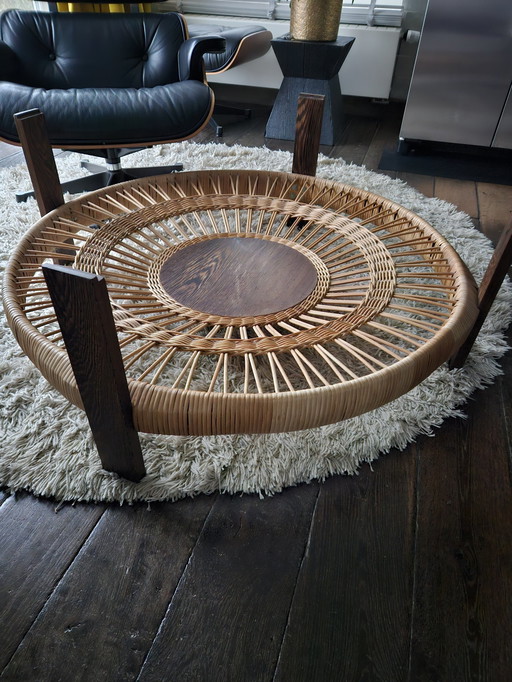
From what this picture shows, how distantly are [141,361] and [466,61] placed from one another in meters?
1.97

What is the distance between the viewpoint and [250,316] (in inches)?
36.1

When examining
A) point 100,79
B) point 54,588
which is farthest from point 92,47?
point 54,588

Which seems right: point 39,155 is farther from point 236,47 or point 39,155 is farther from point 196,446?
point 236,47

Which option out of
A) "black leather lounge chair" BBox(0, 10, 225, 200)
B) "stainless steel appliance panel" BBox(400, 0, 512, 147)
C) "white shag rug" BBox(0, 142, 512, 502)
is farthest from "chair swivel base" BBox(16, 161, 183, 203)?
"stainless steel appliance panel" BBox(400, 0, 512, 147)

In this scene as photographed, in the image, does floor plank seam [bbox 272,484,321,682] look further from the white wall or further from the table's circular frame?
the white wall

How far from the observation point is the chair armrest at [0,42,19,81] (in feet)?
5.68

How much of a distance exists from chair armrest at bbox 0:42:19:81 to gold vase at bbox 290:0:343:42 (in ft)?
4.16

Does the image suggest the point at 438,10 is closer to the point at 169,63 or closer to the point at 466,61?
the point at 466,61

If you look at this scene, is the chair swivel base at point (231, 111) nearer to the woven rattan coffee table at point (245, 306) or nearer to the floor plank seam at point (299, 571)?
the woven rattan coffee table at point (245, 306)

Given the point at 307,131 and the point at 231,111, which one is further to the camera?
the point at 231,111

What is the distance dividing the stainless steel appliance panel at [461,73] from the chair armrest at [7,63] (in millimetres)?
1678

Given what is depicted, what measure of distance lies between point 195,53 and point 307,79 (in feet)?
2.66

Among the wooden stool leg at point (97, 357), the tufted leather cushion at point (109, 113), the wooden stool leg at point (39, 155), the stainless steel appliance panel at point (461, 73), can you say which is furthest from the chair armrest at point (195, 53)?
→ the wooden stool leg at point (97, 357)

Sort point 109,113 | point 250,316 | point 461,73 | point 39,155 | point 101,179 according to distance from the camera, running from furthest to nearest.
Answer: point 461,73 < point 101,179 < point 109,113 < point 39,155 < point 250,316
